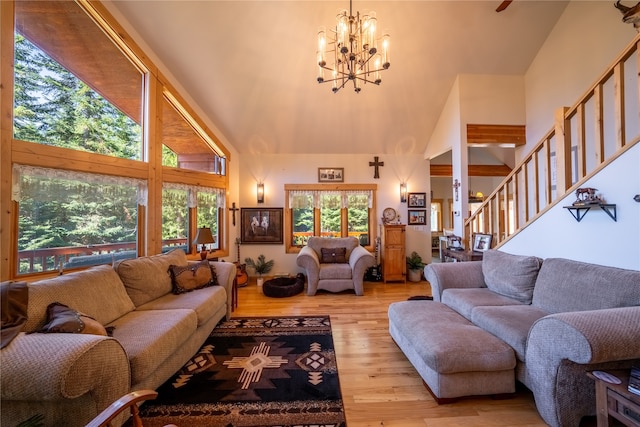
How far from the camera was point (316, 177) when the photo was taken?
5734 millimetres

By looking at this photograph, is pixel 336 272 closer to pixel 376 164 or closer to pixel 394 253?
pixel 394 253

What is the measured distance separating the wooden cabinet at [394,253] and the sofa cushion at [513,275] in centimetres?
233

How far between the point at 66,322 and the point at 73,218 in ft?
5.65

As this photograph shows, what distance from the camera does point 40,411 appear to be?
1.39 metres

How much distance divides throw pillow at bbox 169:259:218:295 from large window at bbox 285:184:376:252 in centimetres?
256

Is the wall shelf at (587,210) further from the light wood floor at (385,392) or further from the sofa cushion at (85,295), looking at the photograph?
the sofa cushion at (85,295)

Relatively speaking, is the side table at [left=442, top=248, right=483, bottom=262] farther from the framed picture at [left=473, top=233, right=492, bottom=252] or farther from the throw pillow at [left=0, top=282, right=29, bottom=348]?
the throw pillow at [left=0, top=282, right=29, bottom=348]

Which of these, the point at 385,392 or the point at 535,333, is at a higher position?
the point at 535,333

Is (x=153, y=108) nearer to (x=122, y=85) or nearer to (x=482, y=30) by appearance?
(x=122, y=85)

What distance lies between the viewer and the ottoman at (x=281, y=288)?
4.32 metres

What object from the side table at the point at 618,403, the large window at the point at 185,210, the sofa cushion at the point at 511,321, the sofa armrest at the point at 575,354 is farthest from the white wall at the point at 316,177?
the side table at the point at 618,403

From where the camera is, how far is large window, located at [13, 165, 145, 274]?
8.05 feet

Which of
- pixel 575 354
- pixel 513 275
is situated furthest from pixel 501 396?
pixel 513 275

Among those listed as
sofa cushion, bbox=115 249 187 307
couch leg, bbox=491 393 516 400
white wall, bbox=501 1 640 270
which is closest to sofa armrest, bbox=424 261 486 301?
white wall, bbox=501 1 640 270
